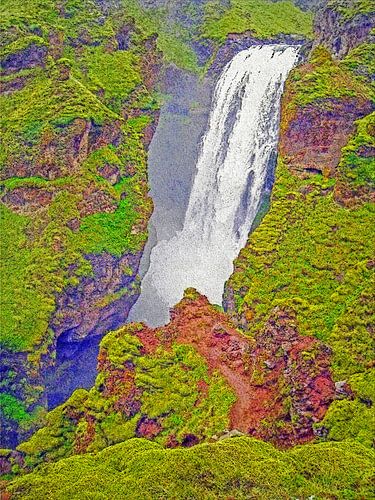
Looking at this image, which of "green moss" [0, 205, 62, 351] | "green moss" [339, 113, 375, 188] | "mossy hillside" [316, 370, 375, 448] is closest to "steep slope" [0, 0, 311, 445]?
"green moss" [0, 205, 62, 351]

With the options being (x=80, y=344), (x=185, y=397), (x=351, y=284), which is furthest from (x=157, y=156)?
(x=185, y=397)

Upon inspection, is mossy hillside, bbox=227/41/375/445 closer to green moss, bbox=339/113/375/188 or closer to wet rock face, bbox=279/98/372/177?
green moss, bbox=339/113/375/188

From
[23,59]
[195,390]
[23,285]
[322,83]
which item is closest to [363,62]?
[322,83]

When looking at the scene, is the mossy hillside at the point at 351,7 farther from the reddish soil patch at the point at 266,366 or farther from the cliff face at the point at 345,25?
the reddish soil patch at the point at 266,366

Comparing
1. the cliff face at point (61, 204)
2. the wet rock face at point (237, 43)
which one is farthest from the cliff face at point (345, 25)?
the cliff face at point (61, 204)

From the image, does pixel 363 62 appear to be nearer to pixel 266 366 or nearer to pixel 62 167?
pixel 62 167

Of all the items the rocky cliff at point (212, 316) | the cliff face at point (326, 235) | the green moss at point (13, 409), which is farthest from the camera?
the green moss at point (13, 409)
